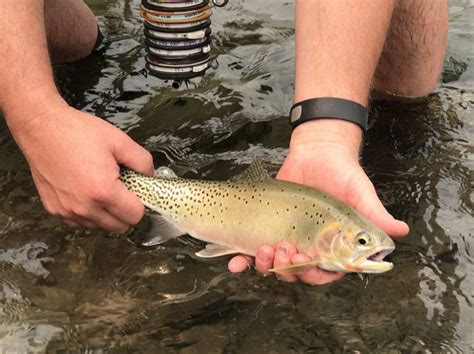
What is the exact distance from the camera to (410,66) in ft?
12.3

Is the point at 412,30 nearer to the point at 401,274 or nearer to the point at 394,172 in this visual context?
the point at 394,172

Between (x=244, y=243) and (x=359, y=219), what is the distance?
1.51 feet

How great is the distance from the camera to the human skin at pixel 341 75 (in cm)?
229

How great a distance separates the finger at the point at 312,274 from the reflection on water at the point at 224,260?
0.27m

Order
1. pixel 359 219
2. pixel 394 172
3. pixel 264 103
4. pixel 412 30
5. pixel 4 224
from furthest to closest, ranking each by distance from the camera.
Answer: pixel 264 103
pixel 412 30
pixel 394 172
pixel 4 224
pixel 359 219

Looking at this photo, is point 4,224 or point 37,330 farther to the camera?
point 4,224

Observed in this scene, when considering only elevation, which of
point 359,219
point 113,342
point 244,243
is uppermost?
point 359,219

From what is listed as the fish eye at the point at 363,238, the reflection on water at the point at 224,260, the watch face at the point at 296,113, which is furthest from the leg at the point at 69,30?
the fish eye at the point at 363,238

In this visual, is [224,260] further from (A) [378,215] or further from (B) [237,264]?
(A) [378,215]

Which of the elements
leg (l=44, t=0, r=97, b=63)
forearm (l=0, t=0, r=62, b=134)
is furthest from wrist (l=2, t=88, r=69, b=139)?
leg (l=44, t=0, r=97, b=63)

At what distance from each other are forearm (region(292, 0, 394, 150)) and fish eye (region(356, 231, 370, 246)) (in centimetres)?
59

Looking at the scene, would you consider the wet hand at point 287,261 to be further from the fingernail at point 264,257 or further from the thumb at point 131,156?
the thumb at point 131,156

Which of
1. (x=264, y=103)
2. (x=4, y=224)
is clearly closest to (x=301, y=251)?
(x=4, y=224)

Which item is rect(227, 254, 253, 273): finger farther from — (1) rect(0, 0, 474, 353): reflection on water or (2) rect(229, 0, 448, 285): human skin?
(1) rect(0, 0, 474, 353): reflection on water
